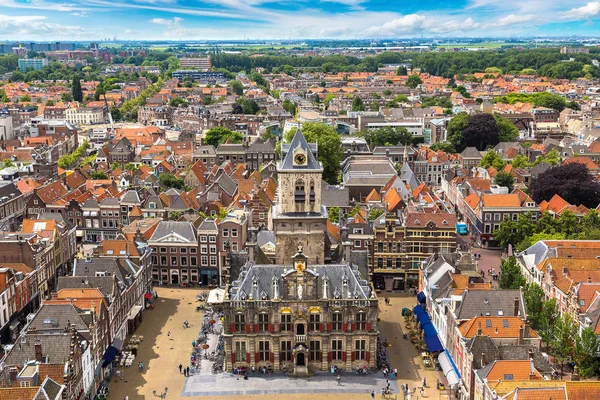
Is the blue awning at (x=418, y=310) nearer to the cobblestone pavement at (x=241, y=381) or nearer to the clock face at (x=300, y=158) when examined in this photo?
the cobblestone pavement at (x=241, y=381)

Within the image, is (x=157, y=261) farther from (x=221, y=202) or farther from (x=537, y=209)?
(x=537, y=209)

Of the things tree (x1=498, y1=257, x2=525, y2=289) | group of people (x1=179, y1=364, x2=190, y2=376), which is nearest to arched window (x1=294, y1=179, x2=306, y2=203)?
group of people (x1=179, y1=364, x2=190, y2=376)

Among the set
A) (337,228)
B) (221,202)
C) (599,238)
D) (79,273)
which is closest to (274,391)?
(79,273)

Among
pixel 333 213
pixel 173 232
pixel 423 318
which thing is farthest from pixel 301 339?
pixel 333 213

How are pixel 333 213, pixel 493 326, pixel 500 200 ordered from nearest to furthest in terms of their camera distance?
pixel 493 326 → pixel 500 200 → pixel 333 213

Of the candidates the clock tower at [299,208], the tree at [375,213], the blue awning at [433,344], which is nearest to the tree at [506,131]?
the tree at [375,213]

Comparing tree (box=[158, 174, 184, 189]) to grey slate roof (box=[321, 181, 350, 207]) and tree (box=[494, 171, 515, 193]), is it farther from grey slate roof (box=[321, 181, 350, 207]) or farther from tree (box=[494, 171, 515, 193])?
tree (box=[494, 171, 515, 193])

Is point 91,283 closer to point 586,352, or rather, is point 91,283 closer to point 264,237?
point 264,237
